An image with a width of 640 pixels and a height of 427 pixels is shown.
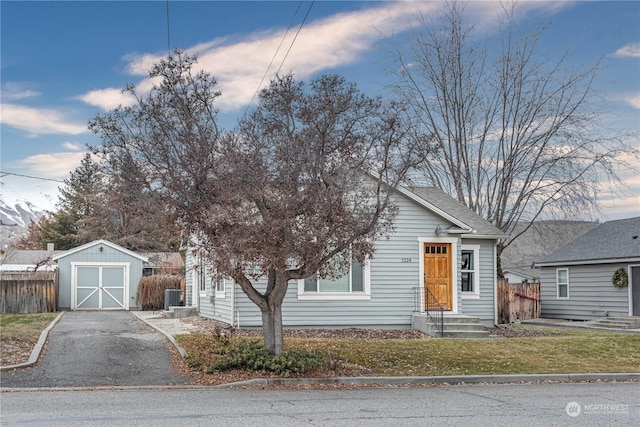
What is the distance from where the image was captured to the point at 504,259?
5591cm

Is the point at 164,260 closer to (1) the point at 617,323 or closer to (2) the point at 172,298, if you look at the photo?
(2) the point at 172,298

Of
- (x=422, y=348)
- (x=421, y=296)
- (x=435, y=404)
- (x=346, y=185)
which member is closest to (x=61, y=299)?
(x=421, y=296)

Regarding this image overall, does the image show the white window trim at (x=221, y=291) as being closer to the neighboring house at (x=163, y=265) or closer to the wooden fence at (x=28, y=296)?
the wooden fence at (x=28, y=296)

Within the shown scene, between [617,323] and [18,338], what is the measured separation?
20650 mm

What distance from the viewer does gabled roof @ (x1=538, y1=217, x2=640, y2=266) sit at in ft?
89.7

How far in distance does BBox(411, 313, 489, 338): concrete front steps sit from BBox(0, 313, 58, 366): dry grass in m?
10.7

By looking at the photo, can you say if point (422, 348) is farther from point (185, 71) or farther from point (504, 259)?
point (504, 259)

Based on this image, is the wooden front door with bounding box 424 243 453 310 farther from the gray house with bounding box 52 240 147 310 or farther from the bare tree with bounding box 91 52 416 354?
the gray house with bounding box 52 240 147 310

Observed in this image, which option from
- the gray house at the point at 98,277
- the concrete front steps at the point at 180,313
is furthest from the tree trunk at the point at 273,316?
the gray house at the point at 98,277

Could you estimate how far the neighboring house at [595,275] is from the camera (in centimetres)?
2680

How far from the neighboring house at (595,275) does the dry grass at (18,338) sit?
21624mm

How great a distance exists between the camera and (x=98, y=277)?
33281 millimetres

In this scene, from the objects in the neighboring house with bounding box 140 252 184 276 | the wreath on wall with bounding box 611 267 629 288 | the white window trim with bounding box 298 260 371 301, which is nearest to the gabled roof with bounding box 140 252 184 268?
the neighboring house with bounding box 140 252 184 276

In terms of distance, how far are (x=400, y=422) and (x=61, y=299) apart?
88.8 feet
